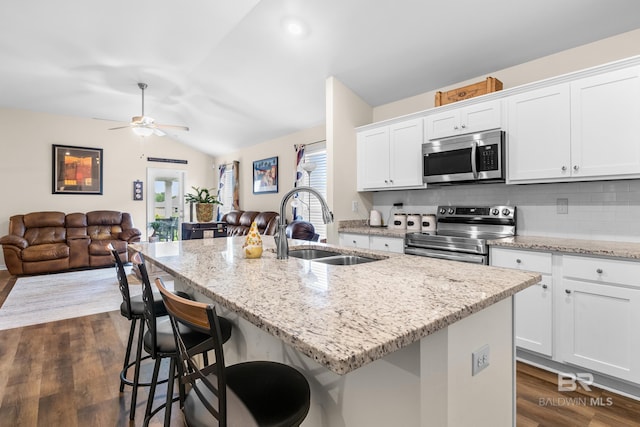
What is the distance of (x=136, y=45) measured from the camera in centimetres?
396

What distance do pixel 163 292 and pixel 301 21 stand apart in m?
2.99

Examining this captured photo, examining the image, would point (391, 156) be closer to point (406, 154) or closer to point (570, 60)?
point (406, 154)

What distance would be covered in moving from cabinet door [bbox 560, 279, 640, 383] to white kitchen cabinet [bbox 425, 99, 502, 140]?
1.46 metres

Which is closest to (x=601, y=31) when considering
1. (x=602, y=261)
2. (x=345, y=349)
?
(x=602, y=261)

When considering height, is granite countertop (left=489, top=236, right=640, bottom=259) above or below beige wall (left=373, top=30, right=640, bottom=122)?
A: below

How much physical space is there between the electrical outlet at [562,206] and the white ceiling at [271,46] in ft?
4.16

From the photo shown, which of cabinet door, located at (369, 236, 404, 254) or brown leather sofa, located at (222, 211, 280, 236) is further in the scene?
brown leather sofa, located at (222, 211, 280, 236)

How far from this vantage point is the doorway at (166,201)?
7.64m

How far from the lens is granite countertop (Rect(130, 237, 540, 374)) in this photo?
0.67 m

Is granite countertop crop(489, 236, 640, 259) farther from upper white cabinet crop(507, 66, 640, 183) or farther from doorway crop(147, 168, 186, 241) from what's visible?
doorway crop(147, 168, 186, 241)

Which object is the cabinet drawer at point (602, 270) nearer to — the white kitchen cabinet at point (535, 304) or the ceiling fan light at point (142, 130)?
the white kitchen cabinet at point (535, 304)

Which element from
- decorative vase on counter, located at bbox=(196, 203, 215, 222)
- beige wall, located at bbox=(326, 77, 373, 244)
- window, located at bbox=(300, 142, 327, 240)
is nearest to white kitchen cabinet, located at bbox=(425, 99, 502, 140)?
beige wall, located at bbox=(326, 77, 373, 244)

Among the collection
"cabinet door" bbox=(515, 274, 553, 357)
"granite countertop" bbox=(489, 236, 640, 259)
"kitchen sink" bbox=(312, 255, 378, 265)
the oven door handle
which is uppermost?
the oven door handle

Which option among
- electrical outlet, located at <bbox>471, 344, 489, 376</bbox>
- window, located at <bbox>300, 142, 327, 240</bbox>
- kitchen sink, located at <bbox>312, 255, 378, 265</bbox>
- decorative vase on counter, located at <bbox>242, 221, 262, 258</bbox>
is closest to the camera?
electrical outlet, located at <bbox>471, 344, 489, 376</bbox>
